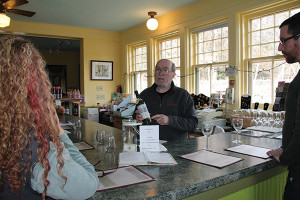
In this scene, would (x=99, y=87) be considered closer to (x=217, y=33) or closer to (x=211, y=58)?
(x=211, y=58)

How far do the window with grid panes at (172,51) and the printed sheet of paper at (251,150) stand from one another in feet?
12.9

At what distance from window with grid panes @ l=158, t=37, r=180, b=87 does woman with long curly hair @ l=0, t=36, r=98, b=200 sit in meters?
4.95

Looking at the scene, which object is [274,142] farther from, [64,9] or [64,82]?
[64,82]

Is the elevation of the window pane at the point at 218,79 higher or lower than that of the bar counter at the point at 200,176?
higher

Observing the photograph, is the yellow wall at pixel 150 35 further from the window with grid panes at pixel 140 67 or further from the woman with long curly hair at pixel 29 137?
the woman with long curly hair at pixel 29 137

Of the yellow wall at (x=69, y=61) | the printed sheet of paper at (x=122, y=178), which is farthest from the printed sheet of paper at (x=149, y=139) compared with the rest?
the yellow wall at (x=69, y=61)

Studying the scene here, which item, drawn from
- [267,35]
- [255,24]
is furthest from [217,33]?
[267,35]

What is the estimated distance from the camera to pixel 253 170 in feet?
4.72

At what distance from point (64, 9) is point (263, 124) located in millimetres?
4687

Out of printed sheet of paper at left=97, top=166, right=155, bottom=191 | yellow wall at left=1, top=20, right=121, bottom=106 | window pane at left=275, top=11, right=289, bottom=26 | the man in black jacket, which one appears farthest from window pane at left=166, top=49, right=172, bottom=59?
printed sheet of paper at left=97, top=166, right=155, bottom=191

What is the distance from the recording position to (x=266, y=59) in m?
4.11

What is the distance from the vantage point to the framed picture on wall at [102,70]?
283 inches

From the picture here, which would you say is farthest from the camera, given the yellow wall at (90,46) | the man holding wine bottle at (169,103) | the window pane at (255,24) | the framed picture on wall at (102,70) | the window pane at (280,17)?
the framed picture on wall at (102,70)

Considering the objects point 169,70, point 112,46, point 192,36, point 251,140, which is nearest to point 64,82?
point 112,46
